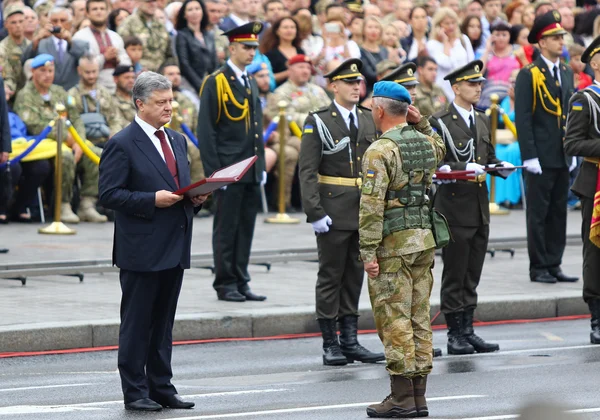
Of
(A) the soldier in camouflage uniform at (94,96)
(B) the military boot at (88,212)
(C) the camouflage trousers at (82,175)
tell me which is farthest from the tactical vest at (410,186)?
(B) the military boot at (88,212)

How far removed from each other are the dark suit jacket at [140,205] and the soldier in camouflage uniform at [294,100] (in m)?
10.0

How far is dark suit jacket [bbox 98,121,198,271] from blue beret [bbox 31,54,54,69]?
27.4 ft

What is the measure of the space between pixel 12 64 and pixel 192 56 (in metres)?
2.83

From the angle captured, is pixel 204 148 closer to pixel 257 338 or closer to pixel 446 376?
pixel 257 338

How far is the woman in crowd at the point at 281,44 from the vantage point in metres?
19.0

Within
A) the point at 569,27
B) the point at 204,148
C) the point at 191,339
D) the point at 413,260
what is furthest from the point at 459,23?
the point at 413,260

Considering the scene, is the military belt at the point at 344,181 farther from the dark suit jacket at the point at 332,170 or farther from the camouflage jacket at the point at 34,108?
the camouflage jacket at the point at 34,108

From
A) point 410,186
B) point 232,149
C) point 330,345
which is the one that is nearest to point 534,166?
point 232,149

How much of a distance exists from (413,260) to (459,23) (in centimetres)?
1402

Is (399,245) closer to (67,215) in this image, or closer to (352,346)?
(352,346)

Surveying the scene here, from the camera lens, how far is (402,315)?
8.11 metres

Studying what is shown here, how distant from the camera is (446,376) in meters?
9.48

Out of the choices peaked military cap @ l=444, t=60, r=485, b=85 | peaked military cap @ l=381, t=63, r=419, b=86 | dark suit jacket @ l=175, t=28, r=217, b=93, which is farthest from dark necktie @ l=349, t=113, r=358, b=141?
dark suit jacket @ l=175, t=28, r=217, b=93

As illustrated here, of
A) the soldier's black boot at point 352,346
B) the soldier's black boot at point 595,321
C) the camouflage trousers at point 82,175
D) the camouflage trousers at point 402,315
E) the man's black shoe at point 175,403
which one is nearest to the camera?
the camouflage trousers at point 402,315
